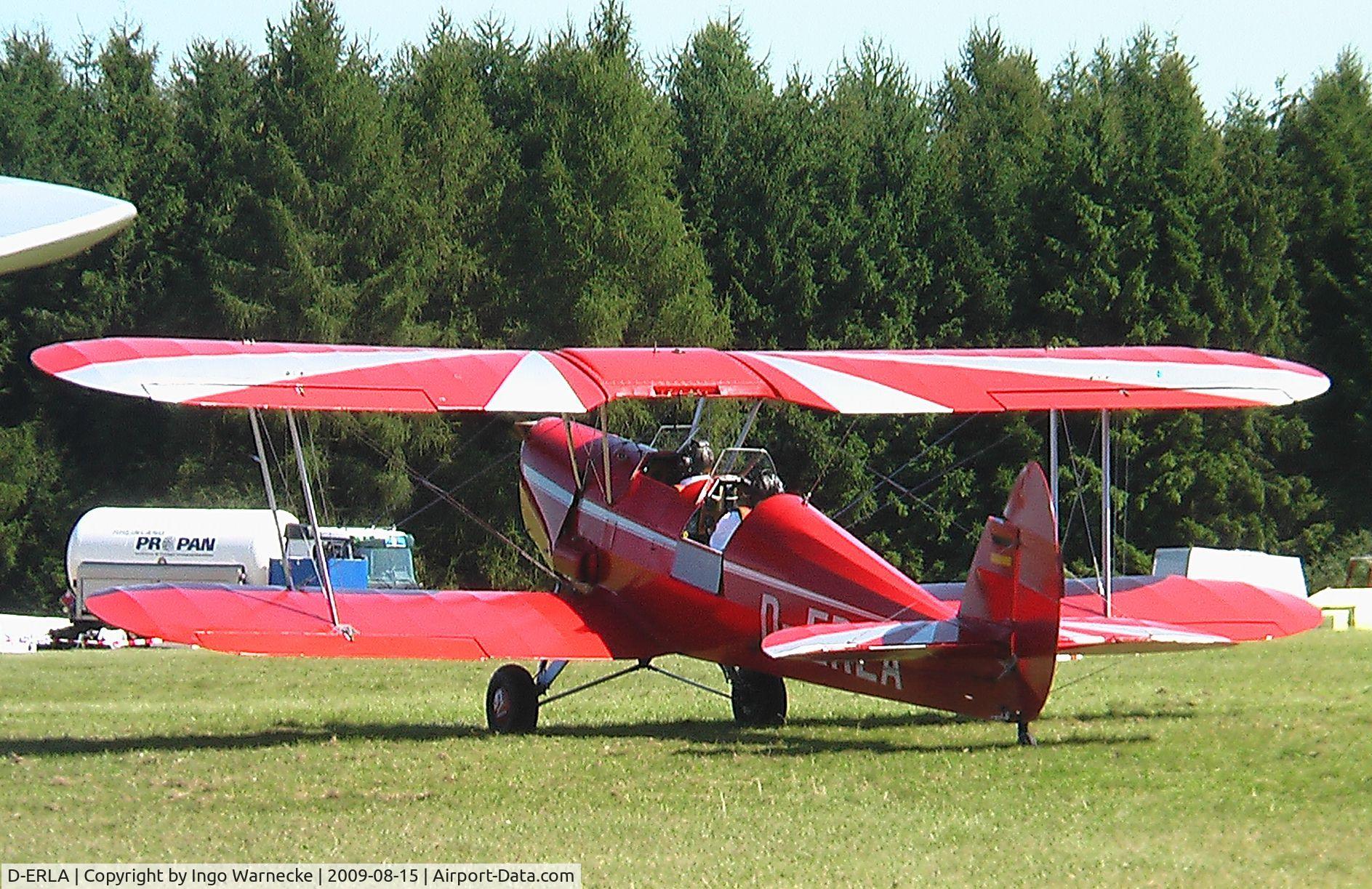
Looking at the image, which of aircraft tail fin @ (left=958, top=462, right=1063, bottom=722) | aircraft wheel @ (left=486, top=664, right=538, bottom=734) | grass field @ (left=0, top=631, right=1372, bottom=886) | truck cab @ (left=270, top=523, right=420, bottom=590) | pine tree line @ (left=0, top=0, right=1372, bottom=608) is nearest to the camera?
grass field @ (left=0, top=631, right=1372, bottom=886)

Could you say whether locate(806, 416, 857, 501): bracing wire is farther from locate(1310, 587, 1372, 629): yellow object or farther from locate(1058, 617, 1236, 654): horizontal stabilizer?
locate(1310, 587, 1372, 629): yellow object

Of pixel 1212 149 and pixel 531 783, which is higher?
pixel 1212 149

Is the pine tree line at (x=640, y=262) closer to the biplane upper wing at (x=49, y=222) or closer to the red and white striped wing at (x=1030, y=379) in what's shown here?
the red and white striped wing at (x=1030, y=379)

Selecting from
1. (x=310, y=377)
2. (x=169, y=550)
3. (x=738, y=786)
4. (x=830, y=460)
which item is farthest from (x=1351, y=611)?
(x=169, y=550)

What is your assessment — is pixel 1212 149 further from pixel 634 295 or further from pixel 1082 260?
pixel 634 295

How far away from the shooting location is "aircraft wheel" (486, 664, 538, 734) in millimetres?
11492

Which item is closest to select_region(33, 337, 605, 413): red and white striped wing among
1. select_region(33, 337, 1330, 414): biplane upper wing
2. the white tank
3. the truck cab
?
select_region(33, 337, 1330, 414): biplane upper wing

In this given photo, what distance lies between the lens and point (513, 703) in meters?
11.5

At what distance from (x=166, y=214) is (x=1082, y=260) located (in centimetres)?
1869

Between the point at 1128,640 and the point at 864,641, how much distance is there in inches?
52.4

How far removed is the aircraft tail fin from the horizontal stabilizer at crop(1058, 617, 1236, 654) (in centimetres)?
15

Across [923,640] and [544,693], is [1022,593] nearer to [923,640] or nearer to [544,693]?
[923,640]

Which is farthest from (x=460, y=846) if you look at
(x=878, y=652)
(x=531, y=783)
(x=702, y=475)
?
(x=702, y=475)

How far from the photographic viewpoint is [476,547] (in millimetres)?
34625
